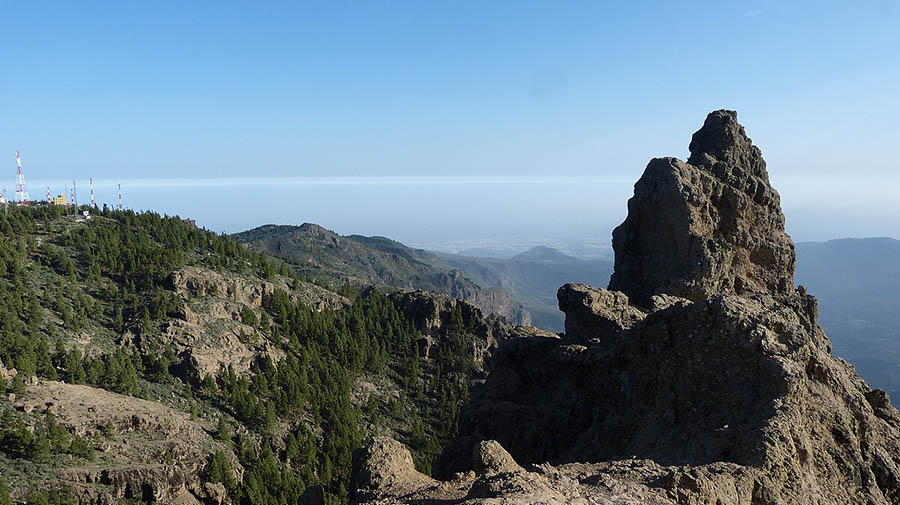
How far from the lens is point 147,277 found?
293 feet

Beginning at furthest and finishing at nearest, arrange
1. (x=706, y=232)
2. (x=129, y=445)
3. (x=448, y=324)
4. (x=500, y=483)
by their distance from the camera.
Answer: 1. (x=448, y=324)
2. (x=129, y=445)
3. (x=706, y=232)
4. (x=500, y=483)

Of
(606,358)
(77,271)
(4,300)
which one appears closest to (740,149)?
(606,358)

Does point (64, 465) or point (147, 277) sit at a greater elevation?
point (147, 277)

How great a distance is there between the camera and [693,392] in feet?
57.0

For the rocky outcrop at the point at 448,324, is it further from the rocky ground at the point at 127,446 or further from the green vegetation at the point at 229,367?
the rocky ground at the point at 127,446

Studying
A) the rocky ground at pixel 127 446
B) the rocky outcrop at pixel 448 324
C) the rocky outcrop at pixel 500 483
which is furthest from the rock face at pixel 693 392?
the rocky outcrop at pixel 448 324

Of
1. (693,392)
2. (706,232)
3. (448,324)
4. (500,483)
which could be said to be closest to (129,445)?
(500,483)

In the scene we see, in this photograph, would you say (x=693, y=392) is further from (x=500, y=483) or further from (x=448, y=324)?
(x=448, y=324)

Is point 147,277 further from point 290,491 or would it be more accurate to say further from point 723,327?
point 723,327

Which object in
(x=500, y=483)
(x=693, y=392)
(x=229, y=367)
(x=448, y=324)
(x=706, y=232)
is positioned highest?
(x=706, y=232)

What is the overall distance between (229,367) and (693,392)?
7220cm

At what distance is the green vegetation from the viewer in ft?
192

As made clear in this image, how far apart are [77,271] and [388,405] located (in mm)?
57075

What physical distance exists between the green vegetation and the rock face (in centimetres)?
3555
